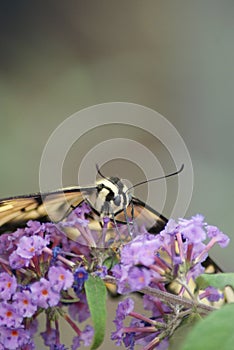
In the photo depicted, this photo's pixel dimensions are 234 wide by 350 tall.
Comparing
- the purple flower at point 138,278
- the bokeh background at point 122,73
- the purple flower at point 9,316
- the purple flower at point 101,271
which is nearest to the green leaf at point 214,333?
the purple flower at point 138,278

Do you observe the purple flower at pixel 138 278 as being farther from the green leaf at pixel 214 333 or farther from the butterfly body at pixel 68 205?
the butterfly body at pixel 68 205

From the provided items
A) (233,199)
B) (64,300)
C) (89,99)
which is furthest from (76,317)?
(89,99)

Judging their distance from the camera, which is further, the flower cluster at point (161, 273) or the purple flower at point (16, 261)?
the purple flower at point (16, 261)

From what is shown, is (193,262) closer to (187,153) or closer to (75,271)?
(75,271)

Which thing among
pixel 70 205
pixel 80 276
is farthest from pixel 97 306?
pixel 70 205

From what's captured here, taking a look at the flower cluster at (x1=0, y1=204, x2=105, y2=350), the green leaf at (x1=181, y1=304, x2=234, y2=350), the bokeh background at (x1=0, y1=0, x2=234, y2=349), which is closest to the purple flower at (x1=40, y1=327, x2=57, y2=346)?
the flower cluster at (x1=0, y1=204, x2=105, y2=350)

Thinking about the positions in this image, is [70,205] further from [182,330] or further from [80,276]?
[182,330]
